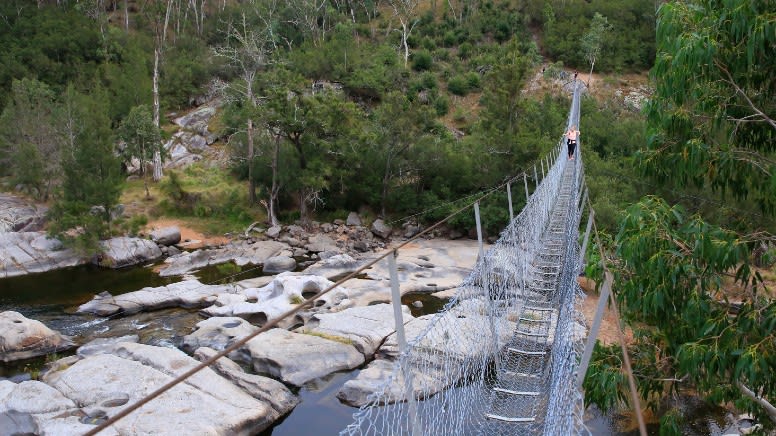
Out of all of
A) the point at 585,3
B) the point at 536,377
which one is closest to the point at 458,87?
the point at 585,3

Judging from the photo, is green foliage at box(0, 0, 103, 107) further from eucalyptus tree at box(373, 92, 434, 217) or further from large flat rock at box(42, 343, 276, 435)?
large flat rock at box(42, 343, 276, 435)

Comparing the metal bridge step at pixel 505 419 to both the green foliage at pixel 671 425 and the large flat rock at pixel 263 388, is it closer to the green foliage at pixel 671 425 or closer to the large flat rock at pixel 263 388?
the green foliage at pixel 671 425

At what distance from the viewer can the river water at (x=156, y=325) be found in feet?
18.1

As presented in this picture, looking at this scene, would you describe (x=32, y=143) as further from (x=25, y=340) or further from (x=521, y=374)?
(x=521, y=374)

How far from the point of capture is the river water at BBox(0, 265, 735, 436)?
5504 millimetres

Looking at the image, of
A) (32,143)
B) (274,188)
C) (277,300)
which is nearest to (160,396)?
(277,300)

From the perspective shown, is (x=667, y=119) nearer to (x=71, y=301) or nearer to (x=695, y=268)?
(x=695, y=268)

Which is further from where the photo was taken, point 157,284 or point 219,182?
point 219,182

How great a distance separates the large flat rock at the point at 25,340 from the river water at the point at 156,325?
0.14 metres

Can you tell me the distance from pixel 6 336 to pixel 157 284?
143 inches

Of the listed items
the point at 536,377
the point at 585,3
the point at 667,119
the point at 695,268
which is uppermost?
the point at 585,3

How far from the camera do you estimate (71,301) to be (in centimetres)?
955

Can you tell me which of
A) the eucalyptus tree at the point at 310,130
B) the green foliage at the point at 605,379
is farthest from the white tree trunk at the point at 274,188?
the green foliage at the point at 605,379

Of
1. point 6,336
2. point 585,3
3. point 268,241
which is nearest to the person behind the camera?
point 6,336
